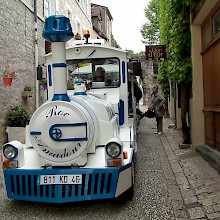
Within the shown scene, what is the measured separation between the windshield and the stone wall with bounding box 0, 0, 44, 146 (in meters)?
3.38

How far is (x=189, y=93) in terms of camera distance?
8.52 m

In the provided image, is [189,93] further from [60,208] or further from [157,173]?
[60,208]

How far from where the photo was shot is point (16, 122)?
9.34 meters

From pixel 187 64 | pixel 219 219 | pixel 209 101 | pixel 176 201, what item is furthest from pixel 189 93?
pixel 219 219

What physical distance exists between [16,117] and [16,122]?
0.14m

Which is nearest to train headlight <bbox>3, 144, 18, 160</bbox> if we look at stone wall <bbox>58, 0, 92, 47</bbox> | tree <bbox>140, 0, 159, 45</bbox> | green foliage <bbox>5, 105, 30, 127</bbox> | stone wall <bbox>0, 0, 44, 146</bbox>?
stone wall <bbox>0, 0, 44, 146</bbox>

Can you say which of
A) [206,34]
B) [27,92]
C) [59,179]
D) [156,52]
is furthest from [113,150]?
[156,52]

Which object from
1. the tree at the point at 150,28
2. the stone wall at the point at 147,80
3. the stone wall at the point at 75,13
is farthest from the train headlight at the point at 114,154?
the tree at the point at 150,28

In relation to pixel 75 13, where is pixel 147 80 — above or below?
below

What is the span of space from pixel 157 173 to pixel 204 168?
0.82 meters

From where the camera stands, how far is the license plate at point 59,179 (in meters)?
3.96

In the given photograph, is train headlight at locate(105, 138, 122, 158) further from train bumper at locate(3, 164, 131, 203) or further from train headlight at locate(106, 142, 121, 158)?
train bumper at locate(3, 164, 131, 203)

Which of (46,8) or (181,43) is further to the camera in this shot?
(46,8)

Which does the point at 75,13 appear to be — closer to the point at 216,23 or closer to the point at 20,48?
the point at 20,48
